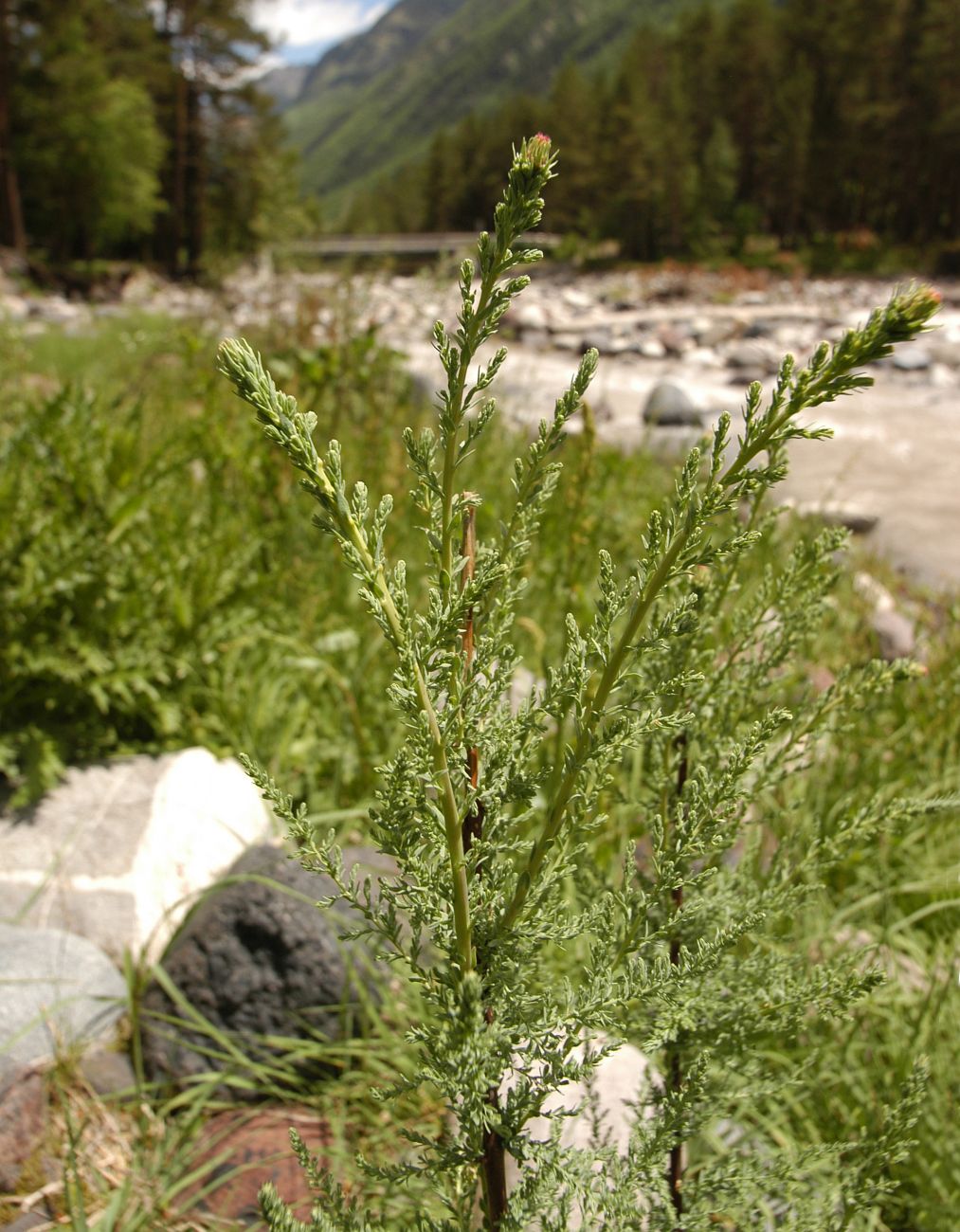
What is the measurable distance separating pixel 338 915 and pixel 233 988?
0.26 metres

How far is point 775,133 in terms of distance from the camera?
1682 inches

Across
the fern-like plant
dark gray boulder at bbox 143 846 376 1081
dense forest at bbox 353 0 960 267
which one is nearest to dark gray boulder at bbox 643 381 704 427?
dark gray boulder at bbox 143 846 376 1081

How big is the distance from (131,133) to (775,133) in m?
32.1

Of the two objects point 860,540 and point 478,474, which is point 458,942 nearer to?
point 478,474

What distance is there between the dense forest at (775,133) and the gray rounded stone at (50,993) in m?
36.8

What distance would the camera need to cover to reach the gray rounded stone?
1790mm

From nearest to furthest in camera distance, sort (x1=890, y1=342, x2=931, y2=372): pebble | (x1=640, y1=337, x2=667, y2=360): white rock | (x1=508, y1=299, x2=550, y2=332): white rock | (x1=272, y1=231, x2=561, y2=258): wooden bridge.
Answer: (x1=272, y1=231, x2=561, y2=258): wooden bridge → (x1=890, y1=342, x2=931, y2=372): pebble → (x1=640, y1=337, x2=667, y2=360): white rock → (x1=508, y1=299, x2=550, y2=332): white rock

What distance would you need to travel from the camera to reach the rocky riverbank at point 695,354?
5832 millimetres

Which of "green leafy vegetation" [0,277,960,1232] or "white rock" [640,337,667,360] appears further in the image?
"white rock" [640,337,667,360]

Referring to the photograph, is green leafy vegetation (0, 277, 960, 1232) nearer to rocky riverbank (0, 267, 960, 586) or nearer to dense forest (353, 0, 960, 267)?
rocky riverbank (0, 267, 960, 586)

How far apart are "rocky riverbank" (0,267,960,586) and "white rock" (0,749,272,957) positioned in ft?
5.24

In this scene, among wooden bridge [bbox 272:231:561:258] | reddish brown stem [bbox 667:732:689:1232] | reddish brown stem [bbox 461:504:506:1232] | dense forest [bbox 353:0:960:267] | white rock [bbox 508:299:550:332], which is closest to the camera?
reddish brown stem [bbox 461:504:506:1232]

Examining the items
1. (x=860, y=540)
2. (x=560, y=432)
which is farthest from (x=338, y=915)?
(x=860, y=540)

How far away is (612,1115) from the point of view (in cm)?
146
